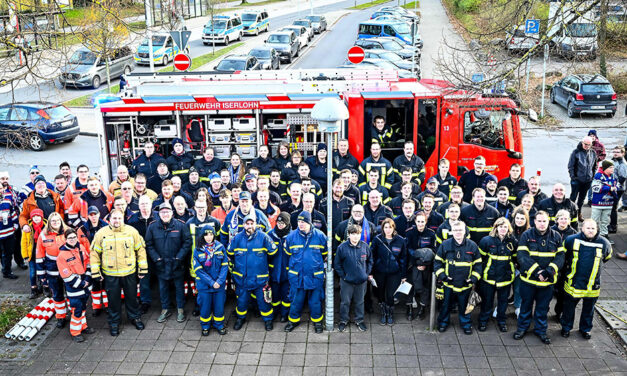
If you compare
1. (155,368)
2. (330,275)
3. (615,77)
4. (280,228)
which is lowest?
(155,368)

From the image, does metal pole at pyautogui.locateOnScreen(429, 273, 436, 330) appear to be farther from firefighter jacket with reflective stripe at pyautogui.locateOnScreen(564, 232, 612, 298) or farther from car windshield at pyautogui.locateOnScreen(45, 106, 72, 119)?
car windshield at pyautogui.locateOnScreen(45, 106, 72, 119)

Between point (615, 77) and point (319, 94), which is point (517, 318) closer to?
point (319, 94)

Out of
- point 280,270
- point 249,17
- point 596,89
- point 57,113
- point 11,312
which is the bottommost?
point 11,312

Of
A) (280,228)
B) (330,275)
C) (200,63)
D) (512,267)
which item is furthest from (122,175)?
(200,63)

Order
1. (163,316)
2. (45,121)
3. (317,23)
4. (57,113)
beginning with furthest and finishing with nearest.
A: (317,23) < (57,113) < (45,121) < (163,316)

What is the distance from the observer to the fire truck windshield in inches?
465

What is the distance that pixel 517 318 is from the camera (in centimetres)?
891

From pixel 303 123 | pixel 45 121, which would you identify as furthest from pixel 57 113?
pixel 303 123

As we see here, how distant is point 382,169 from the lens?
11359 mm

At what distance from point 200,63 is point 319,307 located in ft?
78.4

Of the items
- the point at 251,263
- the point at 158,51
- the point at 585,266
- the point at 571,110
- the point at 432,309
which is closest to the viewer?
the point at 585,266

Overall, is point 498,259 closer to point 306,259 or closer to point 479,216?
point 479,216

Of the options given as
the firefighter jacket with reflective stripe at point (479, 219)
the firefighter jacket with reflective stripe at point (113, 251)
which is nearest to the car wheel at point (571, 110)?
the firefighter jacket with reflective stripe at point (479, 219)

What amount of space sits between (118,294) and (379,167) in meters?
5.05
